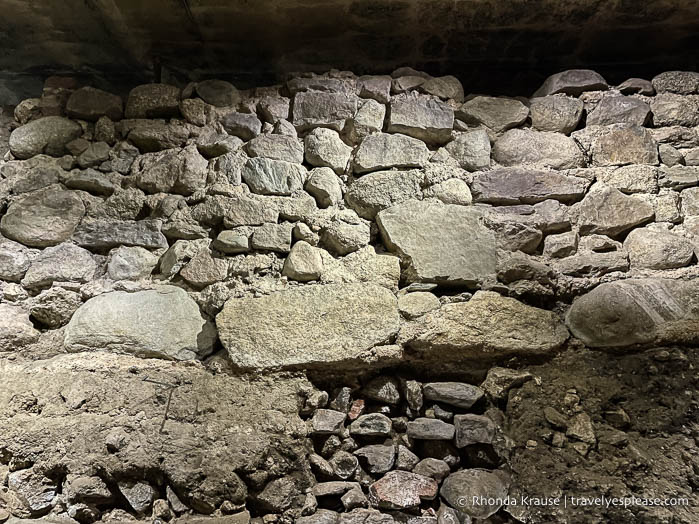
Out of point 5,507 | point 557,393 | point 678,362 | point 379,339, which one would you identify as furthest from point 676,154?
point 5,507

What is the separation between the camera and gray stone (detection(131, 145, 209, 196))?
151 centimetres

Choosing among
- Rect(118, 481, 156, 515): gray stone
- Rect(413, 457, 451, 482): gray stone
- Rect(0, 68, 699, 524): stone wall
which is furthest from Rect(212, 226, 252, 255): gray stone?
Rect(413, 457, 451, 482): gray stone

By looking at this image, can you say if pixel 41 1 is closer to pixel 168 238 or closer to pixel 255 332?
pixel 168 238

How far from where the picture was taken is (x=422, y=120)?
157 centimetres

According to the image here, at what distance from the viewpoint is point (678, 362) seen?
115cm

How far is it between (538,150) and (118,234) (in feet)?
4.21

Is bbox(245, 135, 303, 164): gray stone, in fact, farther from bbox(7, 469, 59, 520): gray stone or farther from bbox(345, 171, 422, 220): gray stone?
bbox(7, 469, 59, 520): gray stone

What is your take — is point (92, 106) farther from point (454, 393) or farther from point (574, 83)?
point (574, 83)

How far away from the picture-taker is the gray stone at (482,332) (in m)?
1.19

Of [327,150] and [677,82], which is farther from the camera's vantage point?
[677,82]

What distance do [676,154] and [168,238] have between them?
156 cm

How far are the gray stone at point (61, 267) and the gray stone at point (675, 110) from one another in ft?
5.89

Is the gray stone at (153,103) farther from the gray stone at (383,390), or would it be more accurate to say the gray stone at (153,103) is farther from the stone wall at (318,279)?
the gray stone at (383,390)

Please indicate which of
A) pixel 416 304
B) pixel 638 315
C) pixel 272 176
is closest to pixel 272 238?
pixel 272 176
